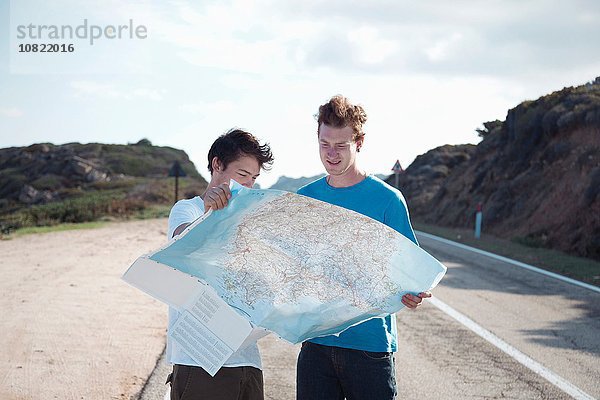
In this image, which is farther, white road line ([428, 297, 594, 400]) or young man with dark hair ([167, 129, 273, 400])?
white road line ([428, 297, 594, 400])

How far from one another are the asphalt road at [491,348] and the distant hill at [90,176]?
33.5 m

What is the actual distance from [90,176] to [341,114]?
88.0 metres

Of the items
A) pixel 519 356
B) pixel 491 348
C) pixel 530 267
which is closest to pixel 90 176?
pixel 530 267

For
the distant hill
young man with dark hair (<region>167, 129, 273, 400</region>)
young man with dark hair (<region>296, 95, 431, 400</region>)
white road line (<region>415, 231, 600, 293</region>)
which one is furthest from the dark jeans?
the distant hill

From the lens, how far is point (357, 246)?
2.92 m

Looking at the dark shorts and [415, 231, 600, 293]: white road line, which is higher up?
the dark shorts

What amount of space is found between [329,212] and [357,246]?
0.19 metres

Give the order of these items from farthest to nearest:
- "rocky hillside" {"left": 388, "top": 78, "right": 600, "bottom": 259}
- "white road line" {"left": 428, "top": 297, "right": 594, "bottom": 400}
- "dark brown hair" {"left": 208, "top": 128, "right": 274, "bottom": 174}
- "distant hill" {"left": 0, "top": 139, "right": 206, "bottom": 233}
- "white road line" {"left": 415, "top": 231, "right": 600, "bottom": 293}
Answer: "distant hill" {"left": 0, "top": 139, "right": 206, "bottom": 233}, "rocky hillside" {"left": 388, "top": 78, "right": 600, "bottom": 259}, "white road line" {"left": 415, "top": 231, "right": 600, "bottom": 293}, "white road line" {"left": 428, "top": 297, "right": 594, "bottom": 400}, "dark brown hair" {"left": 208, "top": 128, "right": 274, "bottom": 174}

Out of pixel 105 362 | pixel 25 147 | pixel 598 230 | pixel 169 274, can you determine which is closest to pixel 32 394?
pixel 105 362

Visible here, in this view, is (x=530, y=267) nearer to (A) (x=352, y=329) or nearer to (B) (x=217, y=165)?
(A) (x=352, y=329)

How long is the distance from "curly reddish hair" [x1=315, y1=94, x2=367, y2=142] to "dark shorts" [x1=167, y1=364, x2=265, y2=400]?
1200 millimetres

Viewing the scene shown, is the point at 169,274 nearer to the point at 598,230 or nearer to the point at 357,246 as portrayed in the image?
the point at 357,246

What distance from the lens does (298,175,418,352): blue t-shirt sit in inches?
125

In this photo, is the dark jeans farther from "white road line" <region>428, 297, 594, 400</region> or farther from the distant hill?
the distant hill
